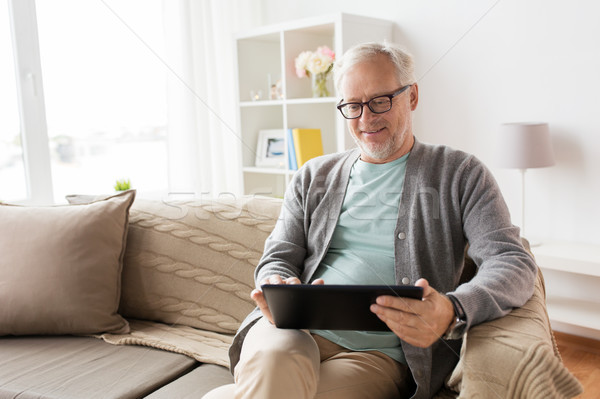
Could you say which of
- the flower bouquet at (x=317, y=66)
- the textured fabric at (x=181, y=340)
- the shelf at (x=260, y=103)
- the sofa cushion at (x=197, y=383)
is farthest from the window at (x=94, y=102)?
the sofa cushion at (x=197, y=383)

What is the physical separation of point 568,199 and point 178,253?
179cm

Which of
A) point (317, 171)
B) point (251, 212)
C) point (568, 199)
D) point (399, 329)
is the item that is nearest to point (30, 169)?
point (251, 212)

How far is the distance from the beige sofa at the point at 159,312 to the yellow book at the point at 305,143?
46.3 inches

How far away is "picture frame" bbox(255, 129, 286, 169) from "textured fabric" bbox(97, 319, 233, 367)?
5.38 feet

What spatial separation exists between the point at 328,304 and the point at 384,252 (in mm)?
352

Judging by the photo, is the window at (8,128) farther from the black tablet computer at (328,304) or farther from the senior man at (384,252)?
the black tablet computer at (328,304)

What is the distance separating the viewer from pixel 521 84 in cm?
260

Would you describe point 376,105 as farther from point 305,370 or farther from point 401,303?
point 305,370

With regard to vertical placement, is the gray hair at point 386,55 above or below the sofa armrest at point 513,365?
above

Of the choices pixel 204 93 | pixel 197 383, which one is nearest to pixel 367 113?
pixel 197 383

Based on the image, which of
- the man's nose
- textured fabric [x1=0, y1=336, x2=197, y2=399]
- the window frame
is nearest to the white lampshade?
the man's nose

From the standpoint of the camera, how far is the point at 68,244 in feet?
5.61

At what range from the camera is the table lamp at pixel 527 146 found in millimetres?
2406

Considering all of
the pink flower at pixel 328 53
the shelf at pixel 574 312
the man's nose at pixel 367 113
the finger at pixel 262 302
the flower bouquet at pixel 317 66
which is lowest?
the shelf at pixel 574 312
